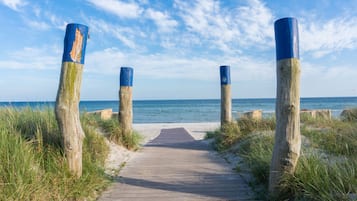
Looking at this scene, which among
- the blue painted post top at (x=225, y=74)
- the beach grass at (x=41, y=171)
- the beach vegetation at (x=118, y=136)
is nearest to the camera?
the beach grass at (x=41, y=171)

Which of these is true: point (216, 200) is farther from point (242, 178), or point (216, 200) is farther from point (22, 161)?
point (22, 161)

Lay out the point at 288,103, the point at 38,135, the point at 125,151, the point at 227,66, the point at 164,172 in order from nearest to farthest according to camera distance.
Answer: the point at 288,103, the point at 38,135, the point at 164,172, the point at 125,151, the point at 227,66

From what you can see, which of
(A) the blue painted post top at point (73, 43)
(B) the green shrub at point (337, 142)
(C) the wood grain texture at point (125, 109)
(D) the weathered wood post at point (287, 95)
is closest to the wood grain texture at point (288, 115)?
(D) the weathered wood post at point (287, 95)

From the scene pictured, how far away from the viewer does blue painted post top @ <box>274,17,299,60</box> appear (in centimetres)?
338

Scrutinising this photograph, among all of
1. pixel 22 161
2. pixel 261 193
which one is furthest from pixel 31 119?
pixel 261 193

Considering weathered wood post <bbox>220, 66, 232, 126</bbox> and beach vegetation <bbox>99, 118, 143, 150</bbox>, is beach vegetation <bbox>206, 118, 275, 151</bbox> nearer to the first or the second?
weathered wood post <bbox>220, 66, 232, 126</bbox>

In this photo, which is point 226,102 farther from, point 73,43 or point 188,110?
point 188,110

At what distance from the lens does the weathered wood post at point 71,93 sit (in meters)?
3.90

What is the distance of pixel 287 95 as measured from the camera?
11.2ft

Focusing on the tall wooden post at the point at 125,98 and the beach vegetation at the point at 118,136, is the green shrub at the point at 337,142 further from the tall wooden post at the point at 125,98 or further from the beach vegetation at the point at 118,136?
the tall wooden post at the point at 125,98

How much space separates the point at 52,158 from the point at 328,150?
4.47m

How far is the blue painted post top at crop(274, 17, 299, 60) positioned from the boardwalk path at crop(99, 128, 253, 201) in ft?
6.06

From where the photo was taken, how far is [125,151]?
7301mm

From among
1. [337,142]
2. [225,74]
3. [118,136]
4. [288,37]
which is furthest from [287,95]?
[225,74]
